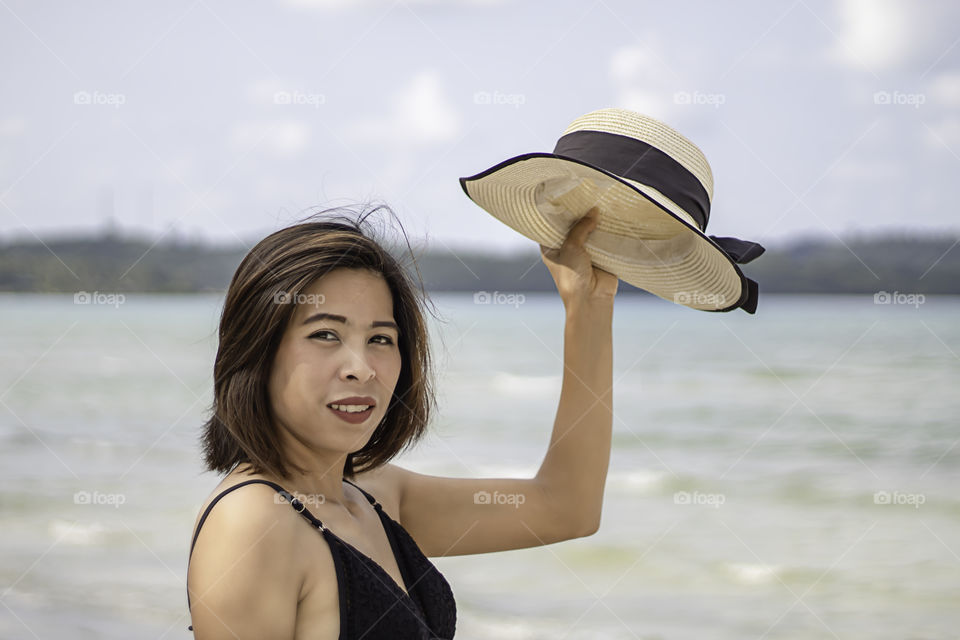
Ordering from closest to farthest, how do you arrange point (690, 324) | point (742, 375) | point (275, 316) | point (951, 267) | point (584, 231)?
point (275, 316), point (584, 231), point (742, 375), point (951, 267), point (690, 324)

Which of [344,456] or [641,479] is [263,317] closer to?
[344,456]

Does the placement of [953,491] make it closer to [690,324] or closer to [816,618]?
[816,618]

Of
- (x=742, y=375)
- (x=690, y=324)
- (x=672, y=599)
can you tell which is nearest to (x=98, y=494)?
(x=672, y=599)

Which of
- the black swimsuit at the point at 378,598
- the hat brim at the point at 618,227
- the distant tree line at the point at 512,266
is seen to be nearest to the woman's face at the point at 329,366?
the black swimsuit at the point at 378,598

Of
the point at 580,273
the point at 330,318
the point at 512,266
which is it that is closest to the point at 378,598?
the point at 330,318

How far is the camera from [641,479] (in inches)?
394

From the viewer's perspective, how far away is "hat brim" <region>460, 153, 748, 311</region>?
5.70 feet

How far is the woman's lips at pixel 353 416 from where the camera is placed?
1.56 meters

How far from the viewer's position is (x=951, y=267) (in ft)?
61.7

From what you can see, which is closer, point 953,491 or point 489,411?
point 953,491

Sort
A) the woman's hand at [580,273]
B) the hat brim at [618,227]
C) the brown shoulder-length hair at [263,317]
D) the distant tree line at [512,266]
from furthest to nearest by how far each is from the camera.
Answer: the distant tree line at [512,266], the woman's hand at [580,273], the hat brim at [618,227], the brown shoulder-length hair at [263,317]

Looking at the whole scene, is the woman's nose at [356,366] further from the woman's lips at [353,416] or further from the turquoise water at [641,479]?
the turquoise water at [641,479]

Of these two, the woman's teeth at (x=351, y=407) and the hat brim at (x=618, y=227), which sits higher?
the hat brim at (x=618, y=227)

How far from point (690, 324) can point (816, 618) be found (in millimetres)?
14265
